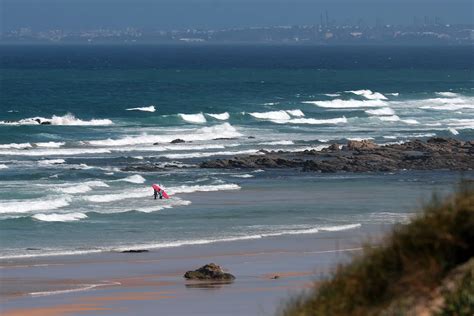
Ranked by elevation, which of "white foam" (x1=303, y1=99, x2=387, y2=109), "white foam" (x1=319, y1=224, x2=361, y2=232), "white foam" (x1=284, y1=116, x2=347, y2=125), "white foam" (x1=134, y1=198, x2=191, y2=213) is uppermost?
"white foam" (x1=303, y1=99, x2=387, y2=109)

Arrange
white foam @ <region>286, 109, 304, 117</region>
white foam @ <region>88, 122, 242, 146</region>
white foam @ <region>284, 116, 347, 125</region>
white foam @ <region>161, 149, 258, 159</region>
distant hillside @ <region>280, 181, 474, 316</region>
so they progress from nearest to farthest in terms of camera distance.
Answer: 1. distant hillside @ <region>280, 181, 474, 316</region>
2. white foam @ <region>161, 149, 258, 159</region>
3. white foam @ <region>88, 122, 242, 146</region>
4. white foam @ <region>284, 116, 347, 125</region>
5. white foam @ <region>286, 109, 304, 117</region>

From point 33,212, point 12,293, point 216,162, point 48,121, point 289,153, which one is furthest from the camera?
point 48,121

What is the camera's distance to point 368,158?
147 feet

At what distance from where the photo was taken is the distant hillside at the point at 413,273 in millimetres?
7812

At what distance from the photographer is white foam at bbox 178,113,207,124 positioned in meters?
67.9

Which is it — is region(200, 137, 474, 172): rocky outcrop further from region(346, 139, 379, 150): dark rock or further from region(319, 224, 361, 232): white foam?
region(319, 224, 361, 232): white foam

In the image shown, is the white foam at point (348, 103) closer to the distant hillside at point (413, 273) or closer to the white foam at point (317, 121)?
the white foam at point (317, 121)

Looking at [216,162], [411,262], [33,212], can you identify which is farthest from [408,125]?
[411,262]

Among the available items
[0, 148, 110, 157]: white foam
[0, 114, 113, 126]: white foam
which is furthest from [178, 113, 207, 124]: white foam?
[0, 148, 110, 157]: white foam

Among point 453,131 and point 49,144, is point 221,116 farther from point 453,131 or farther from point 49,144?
point 49,144

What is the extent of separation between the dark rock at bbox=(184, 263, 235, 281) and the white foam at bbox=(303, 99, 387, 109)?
61.3 metres

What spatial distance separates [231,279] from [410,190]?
17.7m

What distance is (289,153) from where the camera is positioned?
156 ft

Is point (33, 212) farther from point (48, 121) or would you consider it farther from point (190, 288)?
point (48, 121)
